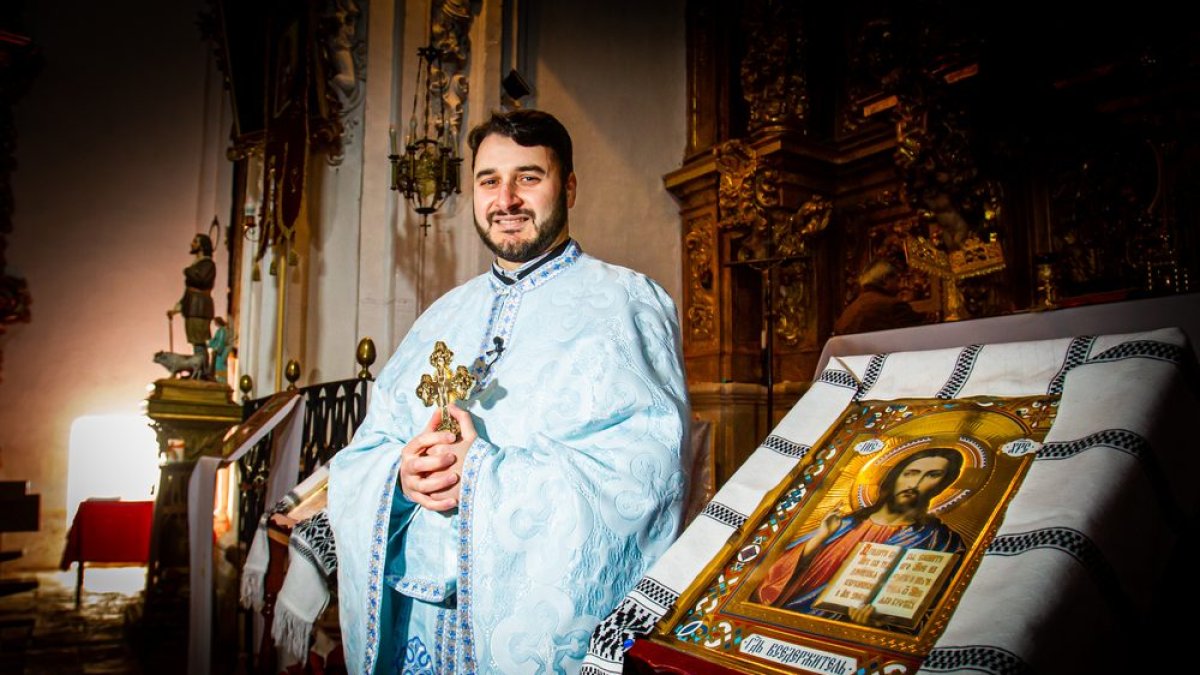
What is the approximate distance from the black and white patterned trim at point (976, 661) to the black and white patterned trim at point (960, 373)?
525 mm

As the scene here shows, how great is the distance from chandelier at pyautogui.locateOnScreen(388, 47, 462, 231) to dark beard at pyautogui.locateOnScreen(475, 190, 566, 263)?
303cm

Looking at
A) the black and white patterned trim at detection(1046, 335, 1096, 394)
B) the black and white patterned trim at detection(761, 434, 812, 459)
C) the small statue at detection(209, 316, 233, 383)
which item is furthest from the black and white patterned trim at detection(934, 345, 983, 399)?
the small statue at detection(209, 316, 233, 383)

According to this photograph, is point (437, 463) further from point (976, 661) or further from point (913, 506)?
point (976, 661)

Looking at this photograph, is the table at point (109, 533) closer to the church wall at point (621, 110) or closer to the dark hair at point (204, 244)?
the dark hair at point (204, 244)

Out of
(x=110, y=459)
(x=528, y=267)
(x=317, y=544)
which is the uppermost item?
(x=528, y=267)

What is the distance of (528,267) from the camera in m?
2.00

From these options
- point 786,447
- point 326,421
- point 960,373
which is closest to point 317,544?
point 786,447

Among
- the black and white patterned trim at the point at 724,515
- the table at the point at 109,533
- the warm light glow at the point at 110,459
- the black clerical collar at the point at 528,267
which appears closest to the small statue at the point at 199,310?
the table at the point at 109,533

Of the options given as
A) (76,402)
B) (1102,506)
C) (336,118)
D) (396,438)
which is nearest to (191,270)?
(336,118)

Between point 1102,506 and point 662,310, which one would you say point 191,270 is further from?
point 1102,506

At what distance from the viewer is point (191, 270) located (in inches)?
264

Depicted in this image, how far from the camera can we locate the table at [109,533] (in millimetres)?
7312

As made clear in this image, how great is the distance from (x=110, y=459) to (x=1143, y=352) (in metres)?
11.0

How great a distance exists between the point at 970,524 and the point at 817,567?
211 mm
